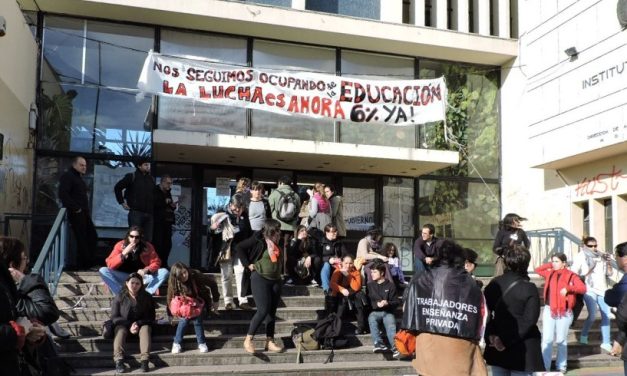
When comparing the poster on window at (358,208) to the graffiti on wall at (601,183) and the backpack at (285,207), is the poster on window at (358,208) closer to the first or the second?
the backpack at (285,207)

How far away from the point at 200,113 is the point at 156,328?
5.85 m

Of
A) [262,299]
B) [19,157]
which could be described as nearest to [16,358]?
[262,299]

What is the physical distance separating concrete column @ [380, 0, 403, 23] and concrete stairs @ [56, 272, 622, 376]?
741 centimetres

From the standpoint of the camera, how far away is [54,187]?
12.2 metres

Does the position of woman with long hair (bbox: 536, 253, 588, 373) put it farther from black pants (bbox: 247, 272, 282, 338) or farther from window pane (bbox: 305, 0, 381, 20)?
window pane (bbox: 305, 0, 381, 20)

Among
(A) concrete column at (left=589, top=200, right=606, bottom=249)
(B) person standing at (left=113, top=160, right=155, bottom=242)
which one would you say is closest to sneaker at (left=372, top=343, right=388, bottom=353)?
(B) person standing at (left=113, top=160, right=155, bottom=242)

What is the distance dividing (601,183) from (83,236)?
9.95 metres

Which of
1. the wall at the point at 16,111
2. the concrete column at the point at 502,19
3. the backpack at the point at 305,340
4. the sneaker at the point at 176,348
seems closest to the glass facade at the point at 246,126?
the wall at the point at 16,111

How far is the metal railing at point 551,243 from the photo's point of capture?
12609mm

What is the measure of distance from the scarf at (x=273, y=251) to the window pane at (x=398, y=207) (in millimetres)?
6656

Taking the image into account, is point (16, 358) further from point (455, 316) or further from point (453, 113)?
point (453, 113)

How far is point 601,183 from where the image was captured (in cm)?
1270

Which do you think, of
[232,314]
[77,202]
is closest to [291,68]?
[77,202]

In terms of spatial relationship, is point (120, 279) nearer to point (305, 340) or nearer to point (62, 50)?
point (305, 340)
